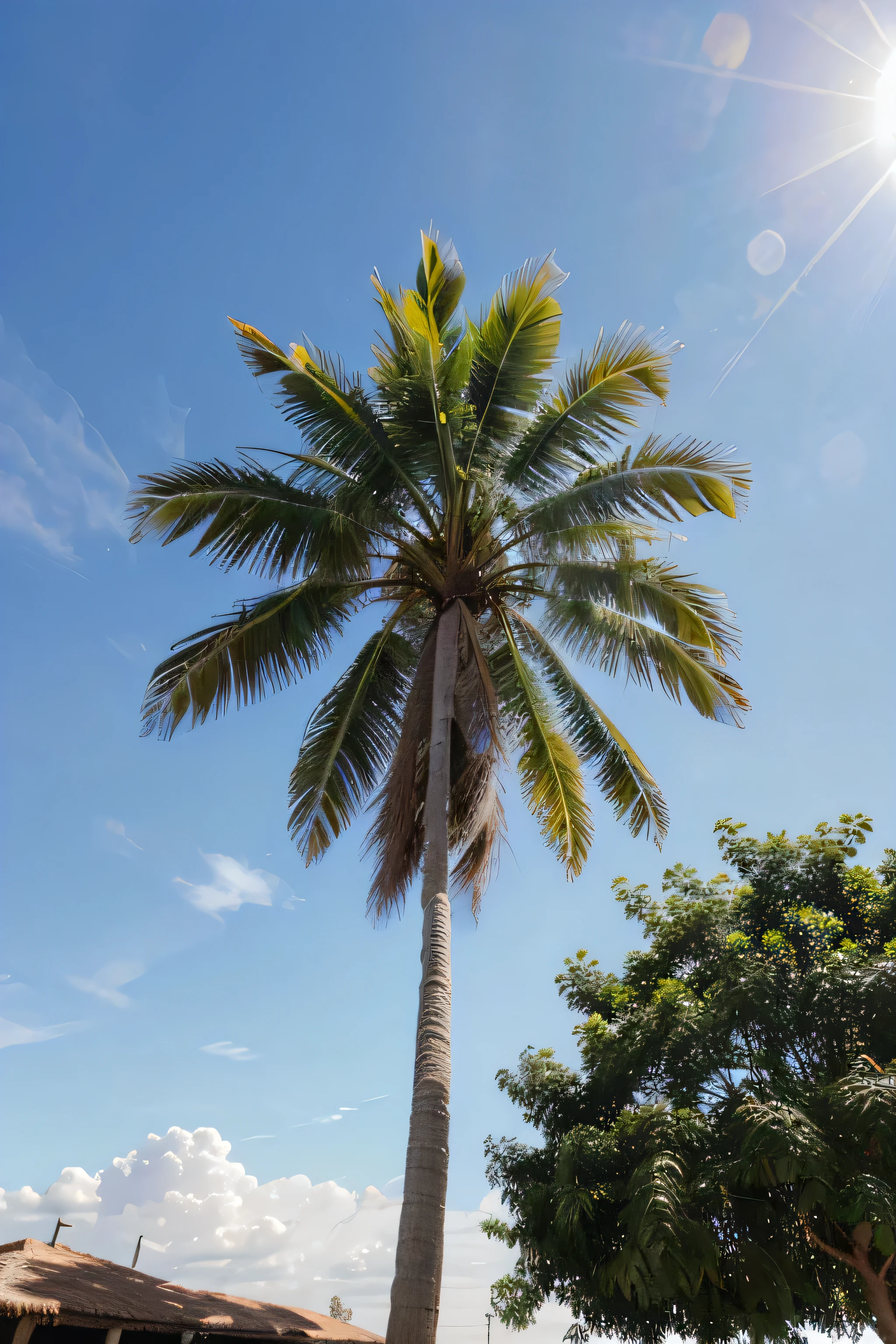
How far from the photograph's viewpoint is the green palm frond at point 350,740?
386 inches

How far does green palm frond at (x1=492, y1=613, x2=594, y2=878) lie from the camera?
10000 mm

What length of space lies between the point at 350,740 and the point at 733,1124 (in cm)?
676

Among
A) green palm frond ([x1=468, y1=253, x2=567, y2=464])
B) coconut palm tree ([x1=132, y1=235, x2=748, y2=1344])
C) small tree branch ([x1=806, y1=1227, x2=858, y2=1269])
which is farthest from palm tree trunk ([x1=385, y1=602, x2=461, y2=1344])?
small tree branch ([x1=806, y1=1227, x2=858, y2=1269])

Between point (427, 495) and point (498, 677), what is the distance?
2.64 m

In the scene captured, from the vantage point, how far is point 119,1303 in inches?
333

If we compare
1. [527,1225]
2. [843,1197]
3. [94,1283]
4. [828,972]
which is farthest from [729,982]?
[94,1283]

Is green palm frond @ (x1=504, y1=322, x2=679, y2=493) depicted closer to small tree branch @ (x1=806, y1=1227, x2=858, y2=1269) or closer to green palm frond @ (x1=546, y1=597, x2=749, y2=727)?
green palm frond @ (x1=546, y1=597, x2=749, y2=727)

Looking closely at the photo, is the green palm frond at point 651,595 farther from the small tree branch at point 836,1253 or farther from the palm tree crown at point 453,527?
the small tree branch at point 836,1253

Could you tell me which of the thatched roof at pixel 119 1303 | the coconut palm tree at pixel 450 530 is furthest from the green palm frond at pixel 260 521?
the thatched roof at pixel 119 1303

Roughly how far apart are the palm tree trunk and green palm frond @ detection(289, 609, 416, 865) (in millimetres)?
1942

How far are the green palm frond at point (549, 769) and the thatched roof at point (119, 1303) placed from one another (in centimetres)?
690

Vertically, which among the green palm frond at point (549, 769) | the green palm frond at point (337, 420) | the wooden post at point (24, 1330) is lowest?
the wooden post at point (24, 1330)

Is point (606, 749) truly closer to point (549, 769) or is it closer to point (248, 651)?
point (549, 769)

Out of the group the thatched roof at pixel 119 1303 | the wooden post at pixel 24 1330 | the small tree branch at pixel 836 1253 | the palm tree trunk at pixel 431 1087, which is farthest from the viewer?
the small tree branch at pixel 836 1253
